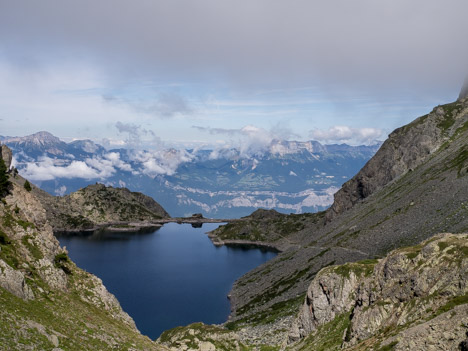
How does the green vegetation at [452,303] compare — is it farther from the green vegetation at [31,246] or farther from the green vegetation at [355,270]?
the green vegetation at [31,246]

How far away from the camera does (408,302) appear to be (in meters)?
39.7

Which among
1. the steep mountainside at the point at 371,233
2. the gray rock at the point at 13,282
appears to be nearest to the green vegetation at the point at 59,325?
the gray rock at the point at 13,282

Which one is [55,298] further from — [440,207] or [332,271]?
[440,207]

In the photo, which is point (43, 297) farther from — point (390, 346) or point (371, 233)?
point (371, 233)

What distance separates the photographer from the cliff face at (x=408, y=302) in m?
29.2

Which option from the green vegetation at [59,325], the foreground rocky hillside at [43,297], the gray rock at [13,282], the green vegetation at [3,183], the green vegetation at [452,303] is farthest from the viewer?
the green vegetation at [3,183]

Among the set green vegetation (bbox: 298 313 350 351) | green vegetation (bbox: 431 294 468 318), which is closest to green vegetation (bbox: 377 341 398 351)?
green vegetation (bbox: 431 294 468 318)

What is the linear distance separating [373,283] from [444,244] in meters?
10.9

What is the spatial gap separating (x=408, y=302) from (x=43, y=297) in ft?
137

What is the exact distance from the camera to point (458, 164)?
15625 centimetres

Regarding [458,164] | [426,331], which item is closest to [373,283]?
[426,331]

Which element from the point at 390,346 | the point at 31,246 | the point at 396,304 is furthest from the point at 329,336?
the point at 31,246

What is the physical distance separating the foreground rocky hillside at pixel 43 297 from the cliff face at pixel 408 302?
90.7ft

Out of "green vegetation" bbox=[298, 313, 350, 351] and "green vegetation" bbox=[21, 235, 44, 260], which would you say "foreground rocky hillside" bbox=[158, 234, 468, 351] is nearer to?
"green vegetation" bbox=[298, 313, 350, 351]
